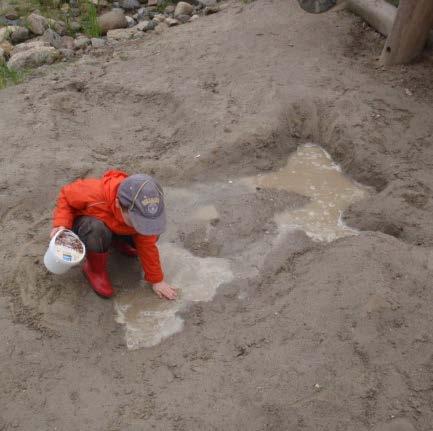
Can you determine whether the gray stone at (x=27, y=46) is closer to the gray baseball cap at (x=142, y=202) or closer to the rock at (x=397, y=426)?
the gray baseball cap at (x=142, y=202)

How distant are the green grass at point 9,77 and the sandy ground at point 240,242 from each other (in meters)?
0.23

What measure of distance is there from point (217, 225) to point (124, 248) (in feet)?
2.12

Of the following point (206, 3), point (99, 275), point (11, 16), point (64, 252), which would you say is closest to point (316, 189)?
point (99, 275)

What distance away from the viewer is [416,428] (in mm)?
2238

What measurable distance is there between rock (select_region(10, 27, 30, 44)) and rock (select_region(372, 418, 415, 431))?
19.2 feet

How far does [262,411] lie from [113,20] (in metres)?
5.41

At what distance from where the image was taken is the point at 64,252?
266cm

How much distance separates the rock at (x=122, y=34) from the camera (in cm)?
618

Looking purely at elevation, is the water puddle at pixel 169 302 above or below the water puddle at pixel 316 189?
below

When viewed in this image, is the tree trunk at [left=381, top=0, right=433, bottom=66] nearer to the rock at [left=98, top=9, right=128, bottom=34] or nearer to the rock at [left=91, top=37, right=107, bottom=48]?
the rock at [left=91, top=37, right=107, bottom=48]

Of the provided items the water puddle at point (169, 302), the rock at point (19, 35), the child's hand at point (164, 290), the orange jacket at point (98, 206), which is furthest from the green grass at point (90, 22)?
the child's hand at point (164, 290)

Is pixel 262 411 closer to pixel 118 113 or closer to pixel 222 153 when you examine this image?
pixel 222 153

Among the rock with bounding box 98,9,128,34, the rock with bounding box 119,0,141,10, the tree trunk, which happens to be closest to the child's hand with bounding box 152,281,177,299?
the tree trunk

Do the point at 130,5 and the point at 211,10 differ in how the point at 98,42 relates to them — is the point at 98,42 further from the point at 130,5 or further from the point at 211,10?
the point at 211,10
